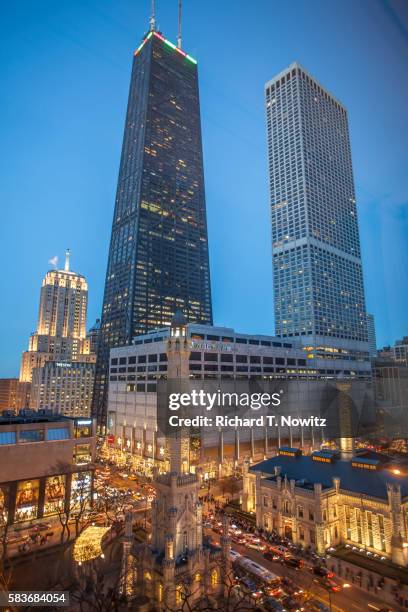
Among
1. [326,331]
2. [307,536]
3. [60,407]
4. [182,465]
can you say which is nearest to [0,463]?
[182,465]

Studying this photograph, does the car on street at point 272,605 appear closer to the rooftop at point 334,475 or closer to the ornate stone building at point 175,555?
the ornate stone building at point 175,555

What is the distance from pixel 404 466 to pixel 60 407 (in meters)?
173

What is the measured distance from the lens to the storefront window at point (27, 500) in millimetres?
57344

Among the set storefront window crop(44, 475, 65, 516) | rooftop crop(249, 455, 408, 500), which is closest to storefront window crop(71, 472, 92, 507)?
storefront window crop(44, 475, 65, 516)

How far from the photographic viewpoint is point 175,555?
3722cm

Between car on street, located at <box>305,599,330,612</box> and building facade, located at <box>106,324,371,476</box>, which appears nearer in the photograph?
car on street, located at <box>305,599,330,612</box>

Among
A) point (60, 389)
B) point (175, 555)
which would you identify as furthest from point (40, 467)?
point (60, 389)

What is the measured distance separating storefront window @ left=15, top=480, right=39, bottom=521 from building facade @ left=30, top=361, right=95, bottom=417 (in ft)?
449

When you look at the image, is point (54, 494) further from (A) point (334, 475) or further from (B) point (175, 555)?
(A) point (334, 475)

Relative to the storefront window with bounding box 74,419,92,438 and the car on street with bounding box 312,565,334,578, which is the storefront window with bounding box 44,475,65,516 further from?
the car on street with bounding box 312,565,334,578

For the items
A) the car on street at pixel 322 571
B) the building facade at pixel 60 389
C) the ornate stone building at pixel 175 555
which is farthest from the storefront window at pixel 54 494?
the building facade at pixel 60 389

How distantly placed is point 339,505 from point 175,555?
27434 millimetres

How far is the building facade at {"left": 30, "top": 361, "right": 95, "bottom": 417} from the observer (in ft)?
615

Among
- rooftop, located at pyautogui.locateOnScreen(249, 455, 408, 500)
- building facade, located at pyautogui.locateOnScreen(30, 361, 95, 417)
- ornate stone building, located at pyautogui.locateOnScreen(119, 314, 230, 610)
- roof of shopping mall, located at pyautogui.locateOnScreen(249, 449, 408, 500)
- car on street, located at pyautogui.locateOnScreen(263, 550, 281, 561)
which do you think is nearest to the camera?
ornate stone building, located at pyautogui.locateOnScreen(119, 314, 230, 610)
